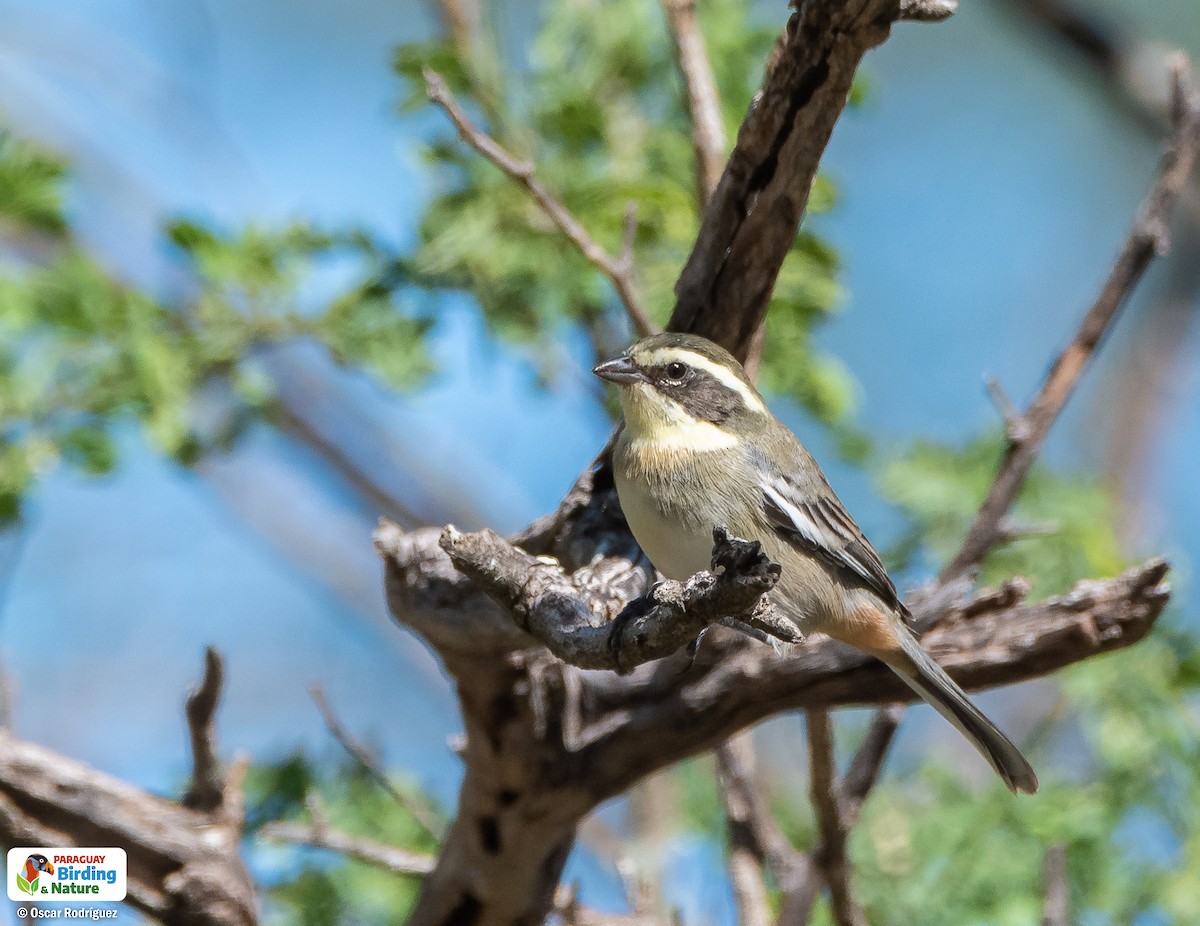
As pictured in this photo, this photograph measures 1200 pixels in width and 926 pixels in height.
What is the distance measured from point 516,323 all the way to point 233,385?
1.27m

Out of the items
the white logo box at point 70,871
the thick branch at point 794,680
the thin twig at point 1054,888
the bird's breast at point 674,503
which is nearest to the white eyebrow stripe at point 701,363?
the bird's breast at point 674,503

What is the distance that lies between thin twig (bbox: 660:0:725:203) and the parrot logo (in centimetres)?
306

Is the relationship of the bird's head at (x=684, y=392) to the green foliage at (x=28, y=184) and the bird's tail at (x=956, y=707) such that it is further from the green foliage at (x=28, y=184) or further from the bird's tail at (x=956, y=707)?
the green foliage at (x=28, y=184)

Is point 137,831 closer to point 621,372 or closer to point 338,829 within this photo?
point 338,829

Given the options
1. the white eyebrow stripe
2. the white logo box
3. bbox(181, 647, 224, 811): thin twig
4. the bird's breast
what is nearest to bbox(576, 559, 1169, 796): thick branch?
the bird's breast

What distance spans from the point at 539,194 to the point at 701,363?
871mm

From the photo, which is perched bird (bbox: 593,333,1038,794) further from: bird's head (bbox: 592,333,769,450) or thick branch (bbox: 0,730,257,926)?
thick branch (bbox: 0,730,257,926)

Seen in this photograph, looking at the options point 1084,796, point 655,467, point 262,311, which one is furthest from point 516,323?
point 1084,796

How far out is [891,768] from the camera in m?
6.64

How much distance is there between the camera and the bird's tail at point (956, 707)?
12.0 ft

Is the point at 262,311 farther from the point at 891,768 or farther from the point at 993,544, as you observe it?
the point at 891,768

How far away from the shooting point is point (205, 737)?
385 cm

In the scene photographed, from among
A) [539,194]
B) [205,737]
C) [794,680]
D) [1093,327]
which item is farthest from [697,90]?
[205,737]

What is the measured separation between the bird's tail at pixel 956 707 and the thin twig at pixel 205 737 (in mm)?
1927
